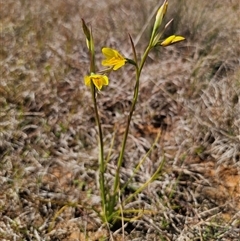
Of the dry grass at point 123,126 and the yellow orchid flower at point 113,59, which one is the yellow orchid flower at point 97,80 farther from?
the dry grass at point 123,126

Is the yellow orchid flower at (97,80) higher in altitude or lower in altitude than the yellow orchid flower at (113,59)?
lower

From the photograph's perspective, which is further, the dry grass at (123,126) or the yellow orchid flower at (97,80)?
the dry grass at (123,126)

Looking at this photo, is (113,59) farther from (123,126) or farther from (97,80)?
(123,126)

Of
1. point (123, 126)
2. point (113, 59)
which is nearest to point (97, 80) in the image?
point (113, 59)

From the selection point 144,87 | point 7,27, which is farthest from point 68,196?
point 7,27

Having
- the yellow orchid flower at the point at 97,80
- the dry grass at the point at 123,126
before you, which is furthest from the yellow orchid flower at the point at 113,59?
the dry grass at the point at 123,126

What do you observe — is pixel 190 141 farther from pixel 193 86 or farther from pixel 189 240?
pixel 189 240

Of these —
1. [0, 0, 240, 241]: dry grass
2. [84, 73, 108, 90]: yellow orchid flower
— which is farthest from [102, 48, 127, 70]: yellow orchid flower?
[0, 0, 240, 241]: dry grass

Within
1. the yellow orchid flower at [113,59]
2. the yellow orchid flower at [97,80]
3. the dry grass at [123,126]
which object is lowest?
the dry grass at [123,126]

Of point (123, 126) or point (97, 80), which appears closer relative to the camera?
point (97, 80)
